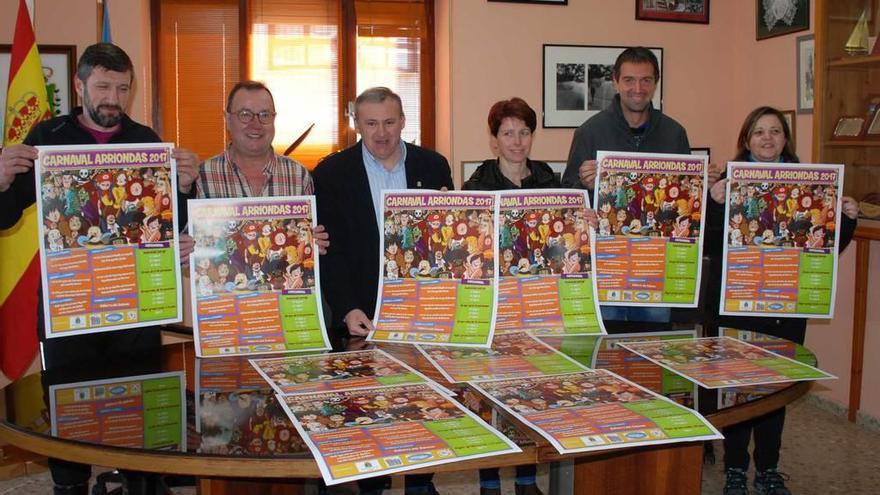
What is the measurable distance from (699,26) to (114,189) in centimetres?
442

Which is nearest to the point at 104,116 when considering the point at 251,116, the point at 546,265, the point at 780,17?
the point at 251,116

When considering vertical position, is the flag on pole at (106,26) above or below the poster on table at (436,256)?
above

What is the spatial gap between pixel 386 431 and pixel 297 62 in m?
4.11

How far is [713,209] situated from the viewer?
2561mm

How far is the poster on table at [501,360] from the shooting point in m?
1.77

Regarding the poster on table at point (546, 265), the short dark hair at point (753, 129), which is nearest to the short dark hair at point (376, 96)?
the poster on table at point (546, 265)

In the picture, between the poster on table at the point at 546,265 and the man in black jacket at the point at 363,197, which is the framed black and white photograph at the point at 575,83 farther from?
the poster on table at the point at 546,265

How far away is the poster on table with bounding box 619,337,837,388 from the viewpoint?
1769 mm

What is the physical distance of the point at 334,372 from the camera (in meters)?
1.78

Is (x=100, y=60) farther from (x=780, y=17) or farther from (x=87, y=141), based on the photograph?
(x=780, y=17)

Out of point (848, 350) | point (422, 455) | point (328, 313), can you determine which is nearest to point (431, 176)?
point (328, 313)

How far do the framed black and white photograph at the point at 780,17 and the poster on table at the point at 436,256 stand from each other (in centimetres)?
339

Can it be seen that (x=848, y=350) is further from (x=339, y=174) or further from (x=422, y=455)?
(x=422, y=455)

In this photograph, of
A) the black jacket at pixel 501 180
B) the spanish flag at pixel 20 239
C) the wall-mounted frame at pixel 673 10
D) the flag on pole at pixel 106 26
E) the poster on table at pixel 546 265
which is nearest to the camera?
the poster on table at pixel 546 265
